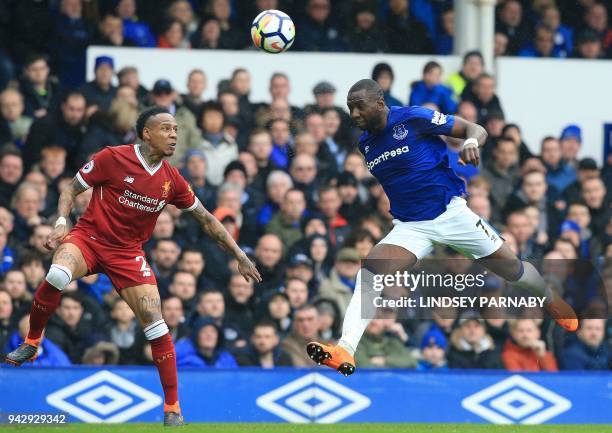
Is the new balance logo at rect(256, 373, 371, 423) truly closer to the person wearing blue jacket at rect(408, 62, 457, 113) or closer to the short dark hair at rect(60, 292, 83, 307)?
the short dark hair at rect(60, 292, 83, 307)

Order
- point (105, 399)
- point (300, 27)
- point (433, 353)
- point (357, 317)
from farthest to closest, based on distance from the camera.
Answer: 1. point (300, 27)
2. point (433, 353)
3. point (105, 399)
4. point (357, 317)

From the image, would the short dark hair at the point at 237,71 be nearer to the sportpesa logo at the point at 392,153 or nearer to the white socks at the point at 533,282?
the sportpesa logo at the point at 392,153

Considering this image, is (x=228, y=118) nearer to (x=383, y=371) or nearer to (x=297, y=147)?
(x=297, y=147)

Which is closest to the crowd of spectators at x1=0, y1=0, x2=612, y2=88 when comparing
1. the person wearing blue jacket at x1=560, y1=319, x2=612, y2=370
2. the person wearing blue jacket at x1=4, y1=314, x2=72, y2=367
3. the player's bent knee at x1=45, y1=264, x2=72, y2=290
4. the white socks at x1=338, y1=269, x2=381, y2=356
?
the person wearing blue jacket at x1=4, y1=314, x2=72, y2=367

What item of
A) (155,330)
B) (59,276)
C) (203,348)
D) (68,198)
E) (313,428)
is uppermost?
(68,198)

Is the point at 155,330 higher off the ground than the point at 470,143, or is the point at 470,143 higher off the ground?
the point at 470,143

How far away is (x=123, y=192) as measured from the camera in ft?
36.7

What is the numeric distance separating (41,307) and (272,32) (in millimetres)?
3555

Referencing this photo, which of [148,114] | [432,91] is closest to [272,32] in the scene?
[148,114]

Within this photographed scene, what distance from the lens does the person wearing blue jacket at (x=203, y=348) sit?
44.3ft

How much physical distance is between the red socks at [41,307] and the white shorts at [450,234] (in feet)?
8.35

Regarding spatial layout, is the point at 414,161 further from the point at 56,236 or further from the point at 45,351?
the point at 45,351

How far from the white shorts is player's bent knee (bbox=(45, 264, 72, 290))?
240cm

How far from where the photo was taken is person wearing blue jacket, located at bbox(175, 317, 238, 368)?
13516mm
